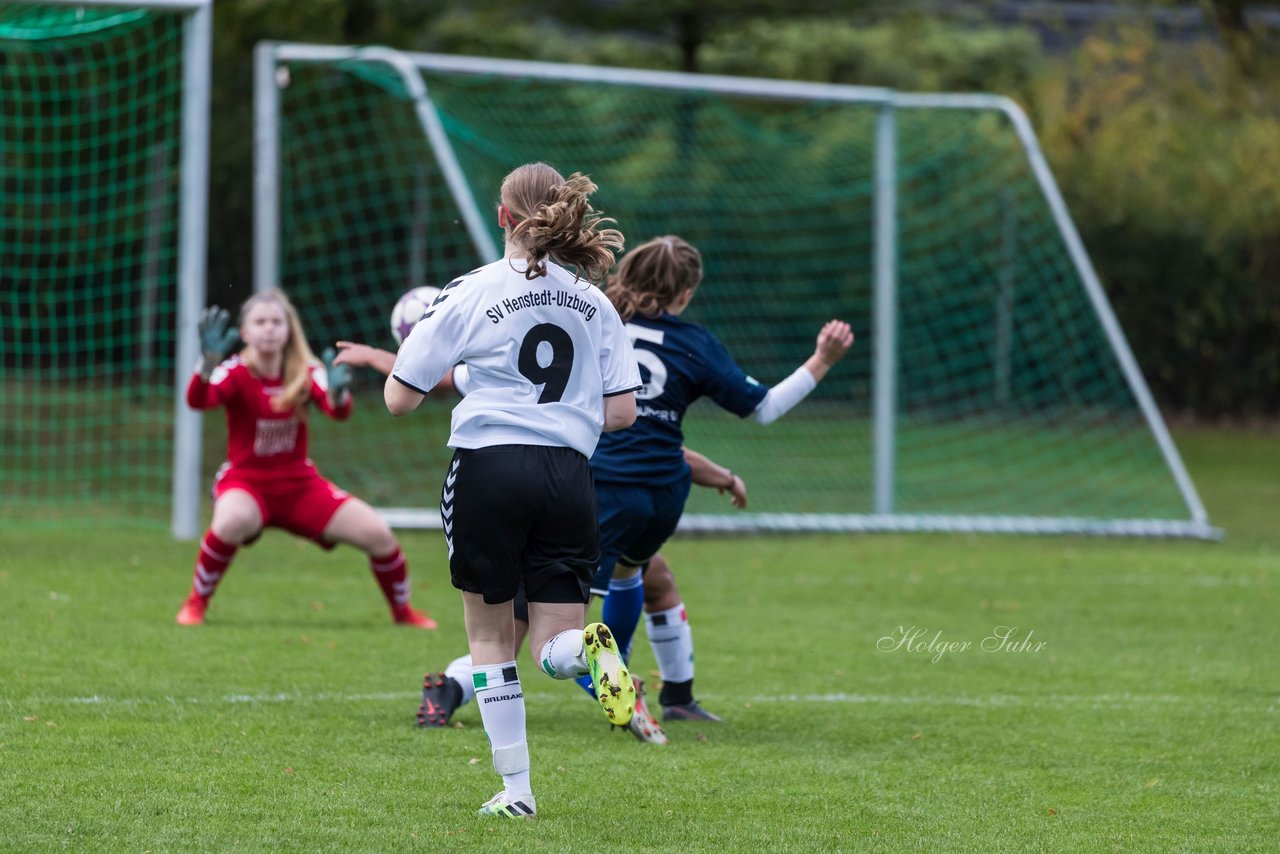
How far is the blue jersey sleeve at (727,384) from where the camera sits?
5805 millimetres

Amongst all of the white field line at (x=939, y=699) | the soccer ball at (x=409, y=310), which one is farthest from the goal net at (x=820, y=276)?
Result: the soccer ball at (x=409, y=310)

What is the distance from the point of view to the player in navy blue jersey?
5.60 metres

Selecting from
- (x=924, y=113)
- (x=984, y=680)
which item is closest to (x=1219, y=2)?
(x=924, y=113)

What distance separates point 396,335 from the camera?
20.5ft

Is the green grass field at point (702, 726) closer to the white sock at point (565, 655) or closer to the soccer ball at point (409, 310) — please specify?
the white sock at point (565, 655)

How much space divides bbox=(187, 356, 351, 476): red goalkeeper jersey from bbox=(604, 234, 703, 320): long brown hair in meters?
2.05

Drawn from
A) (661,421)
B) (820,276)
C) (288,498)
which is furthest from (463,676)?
(820,276)

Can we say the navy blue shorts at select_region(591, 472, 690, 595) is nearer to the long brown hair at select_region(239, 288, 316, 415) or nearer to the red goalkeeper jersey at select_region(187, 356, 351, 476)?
the red goalkeeper jersey at select_region(187, 356, 351, 476)

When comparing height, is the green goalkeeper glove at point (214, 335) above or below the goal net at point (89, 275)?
above

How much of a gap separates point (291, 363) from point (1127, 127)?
16200 millimetres

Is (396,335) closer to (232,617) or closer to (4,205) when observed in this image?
(232,617)

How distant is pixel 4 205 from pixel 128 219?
0.99 meters

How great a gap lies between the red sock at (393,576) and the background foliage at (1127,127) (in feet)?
28.4

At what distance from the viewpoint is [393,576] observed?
7672 millimetres
